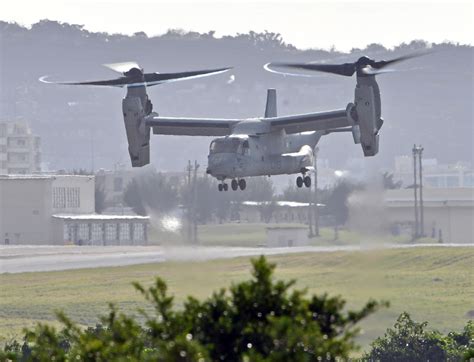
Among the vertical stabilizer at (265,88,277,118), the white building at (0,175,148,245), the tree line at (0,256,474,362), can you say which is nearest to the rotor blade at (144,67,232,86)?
the vertical stabilizer at (265,88,277,118)

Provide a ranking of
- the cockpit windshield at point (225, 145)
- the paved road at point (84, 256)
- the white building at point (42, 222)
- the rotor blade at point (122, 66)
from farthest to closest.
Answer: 1. the white building at point (42, 222)
2. the paved road at point (84, 256)
3. the cockpit windshield at point (225, 145)
4. the rotor blade at point (122, 66)

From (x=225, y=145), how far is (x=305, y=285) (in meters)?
36.1

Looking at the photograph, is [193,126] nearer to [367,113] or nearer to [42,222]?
[367,113]

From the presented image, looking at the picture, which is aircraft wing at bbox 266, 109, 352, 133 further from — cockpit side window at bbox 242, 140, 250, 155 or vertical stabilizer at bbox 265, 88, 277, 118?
vertical stabilizer at bbox 265, 88, 277, 118

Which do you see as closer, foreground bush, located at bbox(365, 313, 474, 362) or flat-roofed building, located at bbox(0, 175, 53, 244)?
foreground bush, located at bbox(365, 313, 474, 362)

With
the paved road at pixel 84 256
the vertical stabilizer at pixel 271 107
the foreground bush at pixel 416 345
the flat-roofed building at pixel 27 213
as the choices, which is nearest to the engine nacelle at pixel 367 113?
the foreground bush at pixel 416 345

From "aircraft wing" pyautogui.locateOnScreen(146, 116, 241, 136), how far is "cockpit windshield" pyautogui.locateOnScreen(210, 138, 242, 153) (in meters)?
5.10

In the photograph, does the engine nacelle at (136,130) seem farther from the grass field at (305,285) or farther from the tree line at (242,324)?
the tree line at (242,324)

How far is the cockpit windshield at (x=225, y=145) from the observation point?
80.8m

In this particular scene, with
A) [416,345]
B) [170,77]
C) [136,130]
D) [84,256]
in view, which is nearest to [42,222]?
[84,256]

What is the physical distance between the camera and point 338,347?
29.9m

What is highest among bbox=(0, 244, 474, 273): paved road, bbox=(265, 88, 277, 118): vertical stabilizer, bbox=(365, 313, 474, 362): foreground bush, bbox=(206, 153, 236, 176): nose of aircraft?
bbox=(265, 88, 277, 118): vertical stabilizer

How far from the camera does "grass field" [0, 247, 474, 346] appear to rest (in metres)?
108

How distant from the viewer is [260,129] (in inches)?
3383
